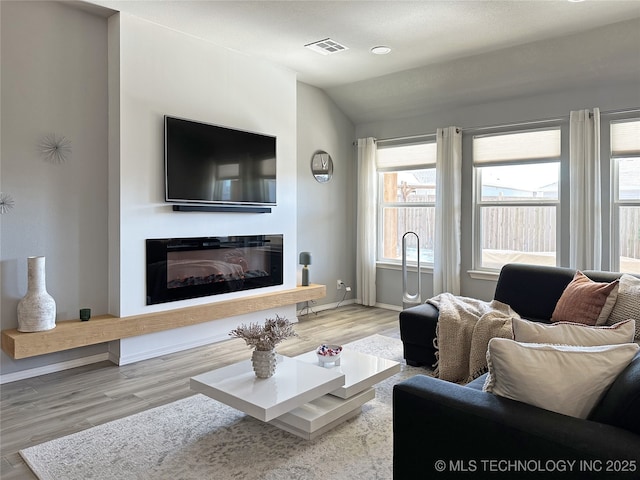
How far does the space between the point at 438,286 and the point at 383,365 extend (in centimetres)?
275

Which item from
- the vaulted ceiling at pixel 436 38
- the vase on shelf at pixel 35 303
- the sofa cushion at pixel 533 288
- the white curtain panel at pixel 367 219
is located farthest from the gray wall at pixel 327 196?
the vase on shelf at pixel 35 303

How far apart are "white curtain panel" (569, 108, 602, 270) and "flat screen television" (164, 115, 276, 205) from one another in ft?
10.3

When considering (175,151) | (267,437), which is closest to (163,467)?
(267,437)

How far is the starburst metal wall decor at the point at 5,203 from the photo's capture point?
3381mm

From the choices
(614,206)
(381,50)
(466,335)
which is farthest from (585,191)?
(381,50)

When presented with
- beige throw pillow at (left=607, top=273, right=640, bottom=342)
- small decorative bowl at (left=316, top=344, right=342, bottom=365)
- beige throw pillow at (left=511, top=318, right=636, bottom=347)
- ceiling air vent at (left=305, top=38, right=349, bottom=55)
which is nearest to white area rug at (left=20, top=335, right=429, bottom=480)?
small decorative bowl at (left=316, top=344, right=342, bottom=365)

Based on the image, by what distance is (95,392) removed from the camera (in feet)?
10.6

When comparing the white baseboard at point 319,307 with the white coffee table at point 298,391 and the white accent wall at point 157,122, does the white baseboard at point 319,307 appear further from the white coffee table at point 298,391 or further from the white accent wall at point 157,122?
the white coffee table at point 298,391

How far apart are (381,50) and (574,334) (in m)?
3.61

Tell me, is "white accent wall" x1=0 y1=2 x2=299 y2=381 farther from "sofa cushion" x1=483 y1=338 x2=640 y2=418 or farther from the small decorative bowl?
"sofa cushion" x1=483 y1=338 x2=640 y2=418

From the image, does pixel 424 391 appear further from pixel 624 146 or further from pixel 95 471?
pixel 624 146

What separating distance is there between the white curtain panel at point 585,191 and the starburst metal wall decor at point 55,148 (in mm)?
4731

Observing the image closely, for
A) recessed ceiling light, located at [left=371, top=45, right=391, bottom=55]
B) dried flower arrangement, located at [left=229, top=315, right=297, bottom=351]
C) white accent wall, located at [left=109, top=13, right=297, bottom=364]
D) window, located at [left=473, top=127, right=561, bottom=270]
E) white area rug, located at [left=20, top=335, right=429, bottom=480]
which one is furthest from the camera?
window, located at [left=473, top=127, right=561, bottom=270]

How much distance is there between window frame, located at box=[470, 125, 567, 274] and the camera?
15.7 feet
